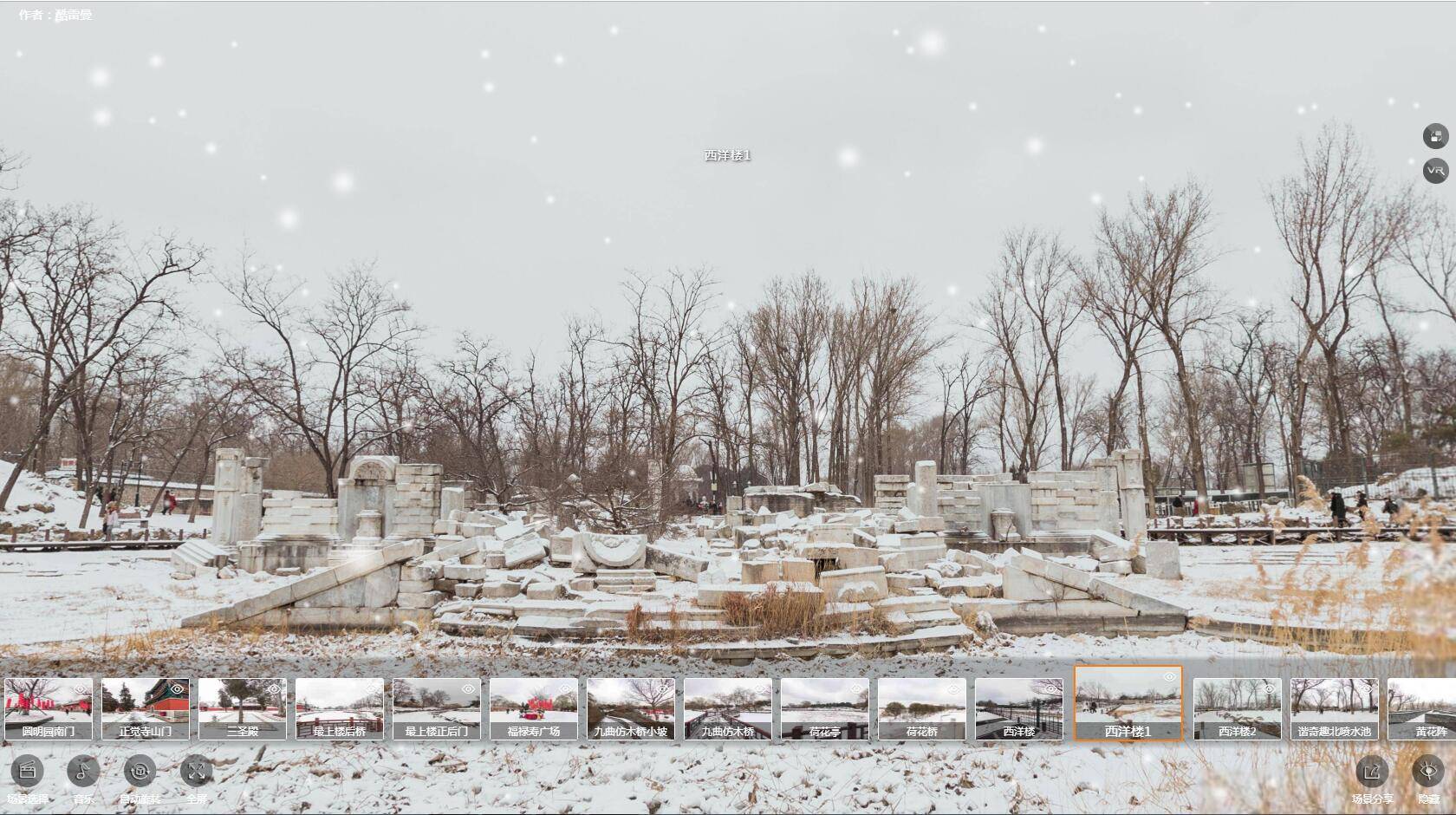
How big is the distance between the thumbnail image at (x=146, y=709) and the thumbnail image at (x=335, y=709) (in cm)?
55

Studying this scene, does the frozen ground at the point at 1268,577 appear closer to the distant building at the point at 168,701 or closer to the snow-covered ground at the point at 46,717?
the distant building at the point at 168,701

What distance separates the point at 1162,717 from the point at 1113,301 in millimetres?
21271

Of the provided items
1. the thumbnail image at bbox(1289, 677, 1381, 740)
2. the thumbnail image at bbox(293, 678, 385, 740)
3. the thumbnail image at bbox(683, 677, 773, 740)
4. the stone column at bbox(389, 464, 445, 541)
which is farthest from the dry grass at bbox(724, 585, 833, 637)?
the stone column at bbox(389, 464, 445, 541)

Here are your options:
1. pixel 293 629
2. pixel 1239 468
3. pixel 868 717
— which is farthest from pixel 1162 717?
pixel 1239 468

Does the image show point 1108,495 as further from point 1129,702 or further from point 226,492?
point 226,492

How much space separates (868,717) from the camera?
118 inches

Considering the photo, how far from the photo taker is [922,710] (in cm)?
294

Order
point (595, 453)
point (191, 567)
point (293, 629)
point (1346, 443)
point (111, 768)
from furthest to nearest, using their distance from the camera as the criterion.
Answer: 1. point (595, 453)
2. point (191, 567)
3. point (1346, 443)
4. point (293, 629)
5. point (111, 768)

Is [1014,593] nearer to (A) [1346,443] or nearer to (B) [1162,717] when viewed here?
(B) [1162,717]

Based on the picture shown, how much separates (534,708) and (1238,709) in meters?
3.22

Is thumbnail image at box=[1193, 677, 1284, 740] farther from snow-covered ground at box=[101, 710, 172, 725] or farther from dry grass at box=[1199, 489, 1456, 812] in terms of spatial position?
snow-covered ground at box=[101, 710, 172, 725]

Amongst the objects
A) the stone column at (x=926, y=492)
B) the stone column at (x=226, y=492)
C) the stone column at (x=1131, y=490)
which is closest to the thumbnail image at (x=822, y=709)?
the stone column at (x=926, y=492)

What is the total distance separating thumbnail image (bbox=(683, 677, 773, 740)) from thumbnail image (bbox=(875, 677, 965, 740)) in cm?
55

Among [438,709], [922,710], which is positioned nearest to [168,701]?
[438,709]
